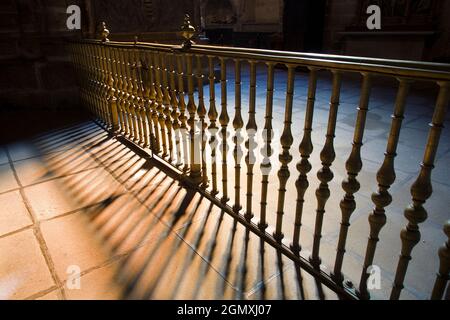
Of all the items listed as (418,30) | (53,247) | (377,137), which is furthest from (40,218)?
(418,30)

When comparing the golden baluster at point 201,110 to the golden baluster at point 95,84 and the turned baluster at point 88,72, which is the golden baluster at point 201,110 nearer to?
the golden baluster at point 95,84

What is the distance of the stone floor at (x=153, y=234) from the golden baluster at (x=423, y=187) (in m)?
0.37

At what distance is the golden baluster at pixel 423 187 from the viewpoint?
103 cm

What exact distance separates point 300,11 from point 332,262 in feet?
30.3

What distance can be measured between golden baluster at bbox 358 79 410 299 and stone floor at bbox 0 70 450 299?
0.27m

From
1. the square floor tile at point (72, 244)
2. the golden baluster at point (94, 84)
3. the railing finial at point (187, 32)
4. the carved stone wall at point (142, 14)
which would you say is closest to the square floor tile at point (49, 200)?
the square floor tile at point (72, 244)

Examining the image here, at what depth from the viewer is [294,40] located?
31.7 feet

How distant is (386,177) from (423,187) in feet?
0.45

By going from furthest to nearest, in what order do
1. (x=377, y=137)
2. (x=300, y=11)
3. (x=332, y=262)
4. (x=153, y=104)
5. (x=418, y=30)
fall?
(x=300, y=11)
(x=418, y=30)
(x=377, y=137)
(x=153, y=104)
(x=332, y=262)

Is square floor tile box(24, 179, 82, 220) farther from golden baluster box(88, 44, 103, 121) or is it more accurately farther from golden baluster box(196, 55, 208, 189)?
golden baluster box(88, 44, 103, 121)

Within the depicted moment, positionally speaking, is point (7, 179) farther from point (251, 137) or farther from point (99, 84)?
point (251, 137)

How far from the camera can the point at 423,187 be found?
113 cm

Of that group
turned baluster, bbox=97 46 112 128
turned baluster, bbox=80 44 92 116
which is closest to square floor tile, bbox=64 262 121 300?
turned baluster, bbox=97 46 112 128
